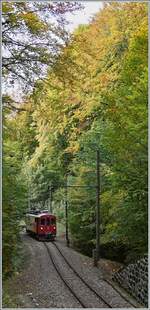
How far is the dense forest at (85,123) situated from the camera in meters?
7.70

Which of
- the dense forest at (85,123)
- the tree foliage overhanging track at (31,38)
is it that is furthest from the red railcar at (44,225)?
the tree foliage overhanging track at (31,38)

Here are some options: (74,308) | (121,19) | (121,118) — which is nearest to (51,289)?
(74,308)

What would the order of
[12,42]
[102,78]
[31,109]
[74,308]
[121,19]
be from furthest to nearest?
[121,19]
[102,78]
[74,308]
[31,109]
[12,42]

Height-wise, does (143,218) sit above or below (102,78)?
below

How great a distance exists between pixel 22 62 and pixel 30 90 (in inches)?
20.2

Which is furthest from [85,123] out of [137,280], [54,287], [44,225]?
[137,280]

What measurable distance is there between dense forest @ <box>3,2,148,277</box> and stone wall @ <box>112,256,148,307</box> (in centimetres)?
106

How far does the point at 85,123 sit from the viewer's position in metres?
17.6

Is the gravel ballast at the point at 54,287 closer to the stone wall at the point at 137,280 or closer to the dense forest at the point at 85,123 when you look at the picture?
the stone wall at the point at 137,280

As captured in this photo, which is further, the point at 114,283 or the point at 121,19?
the point at 121,19

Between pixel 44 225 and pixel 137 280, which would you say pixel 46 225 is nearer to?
pixel 44 225

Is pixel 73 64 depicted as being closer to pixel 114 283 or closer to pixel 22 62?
pixel 22 62

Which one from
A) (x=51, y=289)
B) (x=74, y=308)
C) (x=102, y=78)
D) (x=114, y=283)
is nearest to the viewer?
(x=74, y=308)

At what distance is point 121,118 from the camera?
40.8 ft
